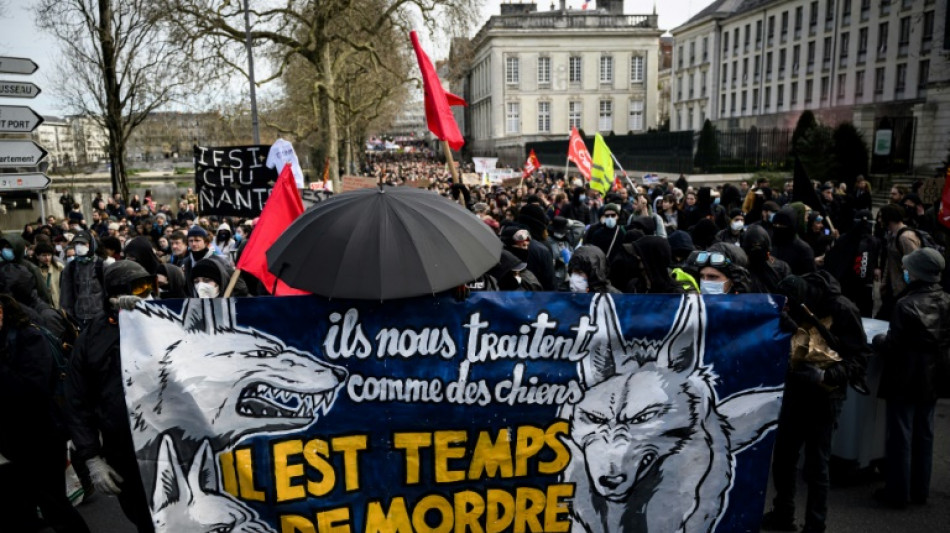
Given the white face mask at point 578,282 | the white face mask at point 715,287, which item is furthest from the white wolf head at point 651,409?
the white face mask at point 578,282

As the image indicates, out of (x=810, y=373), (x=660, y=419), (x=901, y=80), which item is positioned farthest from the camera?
(x=901, y=80)

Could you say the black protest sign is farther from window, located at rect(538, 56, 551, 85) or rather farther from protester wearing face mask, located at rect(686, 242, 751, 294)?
window, located at rect(538, 56, 551, 85)

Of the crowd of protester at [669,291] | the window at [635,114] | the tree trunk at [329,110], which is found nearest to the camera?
the crowd of protester at [669,291]

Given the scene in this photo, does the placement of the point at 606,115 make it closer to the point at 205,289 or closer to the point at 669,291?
the point at 669,291

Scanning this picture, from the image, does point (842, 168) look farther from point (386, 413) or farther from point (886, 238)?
point (386, 413)

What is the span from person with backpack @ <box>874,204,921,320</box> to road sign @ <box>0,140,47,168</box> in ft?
30.7

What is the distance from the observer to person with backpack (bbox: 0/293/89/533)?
4.18 meters

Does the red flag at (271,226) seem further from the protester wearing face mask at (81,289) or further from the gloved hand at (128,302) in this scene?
the protester wearing face mask at (81,289)

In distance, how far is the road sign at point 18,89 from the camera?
7539 mm

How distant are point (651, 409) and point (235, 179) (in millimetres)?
6999

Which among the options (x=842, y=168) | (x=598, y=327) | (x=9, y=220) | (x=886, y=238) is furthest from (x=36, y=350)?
(x=842, y=168)

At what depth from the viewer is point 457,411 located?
3.46 m

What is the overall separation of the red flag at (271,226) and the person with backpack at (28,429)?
1.30 meters

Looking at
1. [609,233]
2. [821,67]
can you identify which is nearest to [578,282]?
[609,233]
